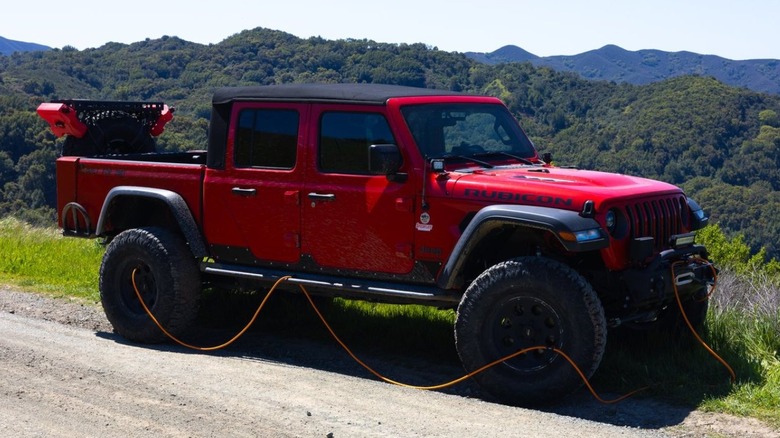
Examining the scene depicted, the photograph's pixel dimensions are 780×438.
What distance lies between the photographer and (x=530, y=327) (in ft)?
20.4

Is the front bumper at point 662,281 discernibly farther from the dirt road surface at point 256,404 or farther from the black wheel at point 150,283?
the black wheel at point 150,283

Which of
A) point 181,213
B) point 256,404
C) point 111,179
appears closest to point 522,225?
point 256,404

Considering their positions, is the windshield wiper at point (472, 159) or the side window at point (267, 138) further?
the side window at point (267, 138)

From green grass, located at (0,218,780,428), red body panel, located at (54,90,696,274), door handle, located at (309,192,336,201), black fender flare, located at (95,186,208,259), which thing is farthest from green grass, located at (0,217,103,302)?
door handle, located at (309,192,336,201)

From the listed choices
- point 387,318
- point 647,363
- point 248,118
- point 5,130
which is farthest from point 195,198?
point 5,130

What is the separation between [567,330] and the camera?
602 cm

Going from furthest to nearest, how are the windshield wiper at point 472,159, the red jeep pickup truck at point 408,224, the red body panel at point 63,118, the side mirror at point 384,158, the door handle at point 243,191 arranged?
the red body panel at point 63,118, the door handle at point 243,191, the windshield wiper at point 472,159, the side mirror at point 384,158, the red jeep pickup truck at point 408,224

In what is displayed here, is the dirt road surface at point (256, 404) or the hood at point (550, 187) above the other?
the hood at point (550, 187)

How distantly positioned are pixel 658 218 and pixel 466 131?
60.9 inches

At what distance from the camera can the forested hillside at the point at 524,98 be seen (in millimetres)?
74312

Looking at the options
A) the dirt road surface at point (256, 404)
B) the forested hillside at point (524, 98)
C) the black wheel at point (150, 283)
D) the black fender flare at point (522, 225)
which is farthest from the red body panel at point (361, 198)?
the forested hillside at point (524, 98)

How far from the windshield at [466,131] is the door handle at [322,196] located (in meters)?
0.73

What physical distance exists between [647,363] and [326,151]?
2.72 m

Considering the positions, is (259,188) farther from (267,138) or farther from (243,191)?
(267,138)
